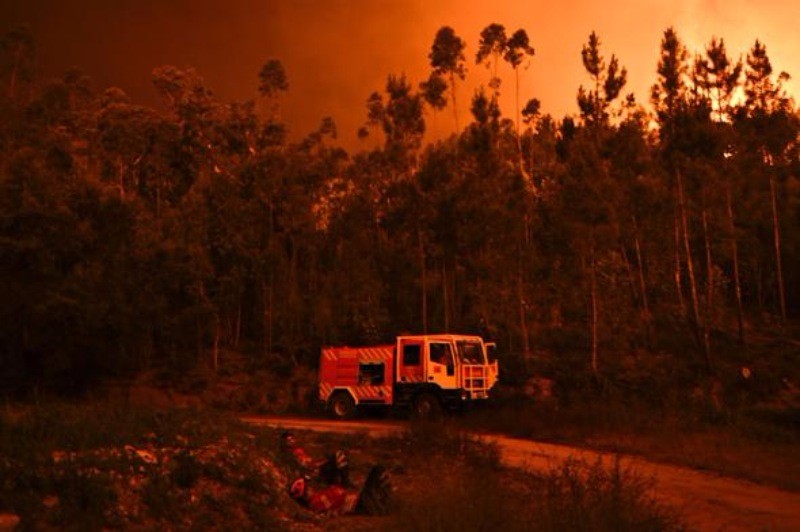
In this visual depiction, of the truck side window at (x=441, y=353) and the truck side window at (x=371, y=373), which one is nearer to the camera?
the truck side window at (x=441, y=353)

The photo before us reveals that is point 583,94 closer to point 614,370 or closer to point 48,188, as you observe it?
point 614,370

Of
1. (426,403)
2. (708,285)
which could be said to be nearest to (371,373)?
(426,403)

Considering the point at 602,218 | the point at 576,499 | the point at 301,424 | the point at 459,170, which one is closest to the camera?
the point at 576,499

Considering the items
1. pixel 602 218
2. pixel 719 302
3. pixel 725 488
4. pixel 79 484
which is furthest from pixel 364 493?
pixel 719 302

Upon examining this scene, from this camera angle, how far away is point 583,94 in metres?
34.5

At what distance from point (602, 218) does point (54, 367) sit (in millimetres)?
21406

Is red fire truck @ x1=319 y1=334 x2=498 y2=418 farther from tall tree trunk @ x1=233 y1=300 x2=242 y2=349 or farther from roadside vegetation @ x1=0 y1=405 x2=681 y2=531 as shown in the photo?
tall tree trunk @ x1=233 y1=300 x2=242 y2=349

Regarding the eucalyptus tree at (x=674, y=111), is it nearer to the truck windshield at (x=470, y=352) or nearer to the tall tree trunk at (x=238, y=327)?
the truck windshield at (x=470, y=352)

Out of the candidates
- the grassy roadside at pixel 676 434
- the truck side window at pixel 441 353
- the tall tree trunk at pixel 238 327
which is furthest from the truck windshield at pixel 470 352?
the tall tree trunk at pixel 238 327

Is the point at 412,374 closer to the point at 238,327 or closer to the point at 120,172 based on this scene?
the point at 238,327

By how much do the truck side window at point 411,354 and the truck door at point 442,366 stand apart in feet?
1.44

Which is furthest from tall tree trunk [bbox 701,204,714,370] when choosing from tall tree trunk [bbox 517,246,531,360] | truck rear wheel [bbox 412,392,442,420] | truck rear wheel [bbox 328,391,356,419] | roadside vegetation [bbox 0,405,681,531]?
roadside vegetation [bbox 0,405,681,531]

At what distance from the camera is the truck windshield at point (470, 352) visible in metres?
24.1

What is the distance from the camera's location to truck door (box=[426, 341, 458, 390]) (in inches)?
933
